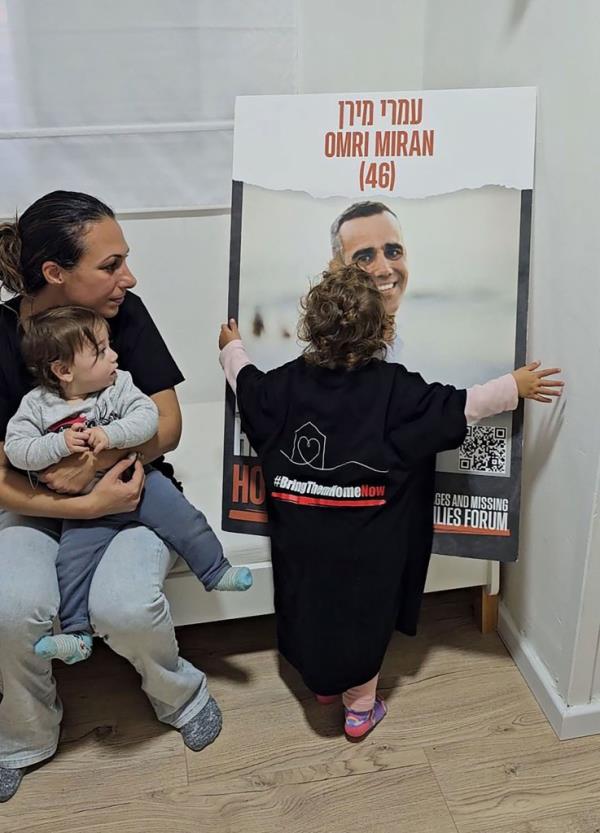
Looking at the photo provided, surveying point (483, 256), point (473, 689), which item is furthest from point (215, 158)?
point (473, 689)

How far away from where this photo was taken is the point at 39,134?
66.7 inches

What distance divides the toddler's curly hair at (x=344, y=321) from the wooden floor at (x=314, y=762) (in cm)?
69

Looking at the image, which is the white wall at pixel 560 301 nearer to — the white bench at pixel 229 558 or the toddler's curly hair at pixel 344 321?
the white bench at pixel 229 558

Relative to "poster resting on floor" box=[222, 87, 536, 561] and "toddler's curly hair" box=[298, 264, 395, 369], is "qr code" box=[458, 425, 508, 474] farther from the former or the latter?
"toddler's curly hair" box=[298, 264, 395, 369]

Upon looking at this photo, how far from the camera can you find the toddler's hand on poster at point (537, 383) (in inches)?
52.6

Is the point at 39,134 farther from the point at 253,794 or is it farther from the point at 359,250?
the point at 253,794

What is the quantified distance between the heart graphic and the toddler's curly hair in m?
0.12

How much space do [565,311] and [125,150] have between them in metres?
1.00

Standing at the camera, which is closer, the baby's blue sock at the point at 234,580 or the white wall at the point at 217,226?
the baby's blue sock at the point at 234,580

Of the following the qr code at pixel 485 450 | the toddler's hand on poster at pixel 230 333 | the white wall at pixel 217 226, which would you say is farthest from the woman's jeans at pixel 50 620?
the white wall at pixel 217 226

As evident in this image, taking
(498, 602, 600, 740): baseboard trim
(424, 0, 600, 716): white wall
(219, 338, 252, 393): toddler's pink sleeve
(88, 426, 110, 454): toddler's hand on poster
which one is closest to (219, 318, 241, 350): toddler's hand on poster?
(219, 338, 252, 393): toddler's pink sleeve

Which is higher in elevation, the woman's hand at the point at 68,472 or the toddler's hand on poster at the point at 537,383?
the toddler's hand on poster at the point at 537,383

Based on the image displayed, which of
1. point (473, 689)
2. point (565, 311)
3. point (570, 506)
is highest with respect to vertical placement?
point (565, 311)

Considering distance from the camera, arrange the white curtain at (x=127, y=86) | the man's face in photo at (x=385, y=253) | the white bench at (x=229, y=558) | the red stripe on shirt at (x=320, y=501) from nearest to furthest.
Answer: the red stripe on shirt at (x=320, y=501) < the man's face in photo at (x=385, y=253) < the white bench at (x=229, y=558) < the white curtain at (x=127, y=86)
